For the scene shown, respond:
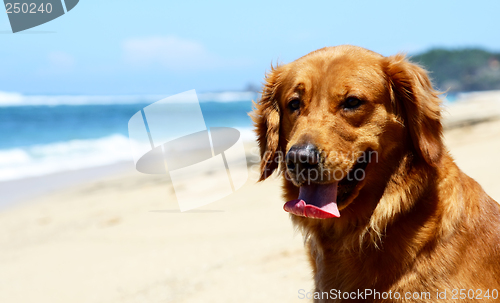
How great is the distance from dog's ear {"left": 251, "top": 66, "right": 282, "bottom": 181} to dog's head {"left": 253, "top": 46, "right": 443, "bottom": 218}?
0.29 m

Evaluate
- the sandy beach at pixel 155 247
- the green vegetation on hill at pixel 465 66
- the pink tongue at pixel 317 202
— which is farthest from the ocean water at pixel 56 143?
the green vegetation on hill at pixel 465 66

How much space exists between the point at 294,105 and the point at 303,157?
2.08 ft

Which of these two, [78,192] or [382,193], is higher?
[382,193]

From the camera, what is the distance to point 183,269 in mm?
5590

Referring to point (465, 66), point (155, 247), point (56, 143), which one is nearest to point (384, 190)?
point (155, 247)

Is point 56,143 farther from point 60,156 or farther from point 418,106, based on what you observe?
point 418,106

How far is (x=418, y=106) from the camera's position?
2822 mm

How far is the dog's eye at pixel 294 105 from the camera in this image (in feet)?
10.1

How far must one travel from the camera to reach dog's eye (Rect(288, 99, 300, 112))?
3082mm

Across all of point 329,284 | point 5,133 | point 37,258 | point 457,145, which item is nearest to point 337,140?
point 329,284

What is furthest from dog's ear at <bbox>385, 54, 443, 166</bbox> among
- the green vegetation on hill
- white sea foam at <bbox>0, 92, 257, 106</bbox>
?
the green vegetation on hill

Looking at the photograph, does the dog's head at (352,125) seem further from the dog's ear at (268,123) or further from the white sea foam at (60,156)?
the white sea foam at (60,156)

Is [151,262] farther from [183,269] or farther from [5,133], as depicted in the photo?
[5,133]

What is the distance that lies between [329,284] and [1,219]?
820 centimetres
